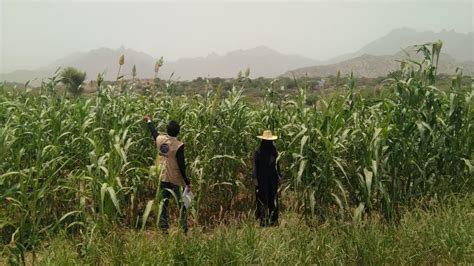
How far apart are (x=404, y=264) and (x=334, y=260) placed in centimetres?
59

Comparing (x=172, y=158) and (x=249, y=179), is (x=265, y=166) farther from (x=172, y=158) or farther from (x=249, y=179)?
(x=172, y=158)

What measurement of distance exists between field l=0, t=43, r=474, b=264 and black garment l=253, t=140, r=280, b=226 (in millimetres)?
281

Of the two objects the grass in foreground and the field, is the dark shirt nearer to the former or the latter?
the field

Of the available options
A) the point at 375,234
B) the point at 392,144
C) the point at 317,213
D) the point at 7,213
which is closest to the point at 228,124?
the point at 317,213

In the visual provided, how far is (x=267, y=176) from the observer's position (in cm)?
468

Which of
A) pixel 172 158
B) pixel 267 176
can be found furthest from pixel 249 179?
pixel 172 158

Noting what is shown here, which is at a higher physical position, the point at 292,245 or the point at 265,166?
the point at 265,166

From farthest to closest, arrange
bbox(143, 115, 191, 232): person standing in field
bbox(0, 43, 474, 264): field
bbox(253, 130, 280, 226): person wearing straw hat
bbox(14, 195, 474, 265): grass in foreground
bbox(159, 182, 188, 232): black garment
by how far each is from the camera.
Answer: bbox(253, 130, 280, 226): person wearing straw hat → bbox(143, 115, 191, 232): person standing in field → bbox(159, 182, 188, 232): black garment → bbox(0, 43, 474, 264): field → bbox(14, 195, 474, 265): grass in foreground

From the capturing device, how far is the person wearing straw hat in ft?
15.3

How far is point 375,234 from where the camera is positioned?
3451mm

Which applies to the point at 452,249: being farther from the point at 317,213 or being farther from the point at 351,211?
the point at 317,213

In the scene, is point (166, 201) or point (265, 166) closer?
point (166, 201)

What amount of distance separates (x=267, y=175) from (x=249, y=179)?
2.51 feet

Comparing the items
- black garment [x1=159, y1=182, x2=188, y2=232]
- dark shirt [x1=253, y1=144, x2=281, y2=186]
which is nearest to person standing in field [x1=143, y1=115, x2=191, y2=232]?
black garment [x1=159, y1=182, x2=188, y2=232]
